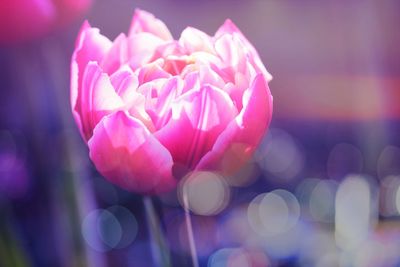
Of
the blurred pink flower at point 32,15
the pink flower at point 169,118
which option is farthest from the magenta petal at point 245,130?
the blurred pink flower at point 32,15

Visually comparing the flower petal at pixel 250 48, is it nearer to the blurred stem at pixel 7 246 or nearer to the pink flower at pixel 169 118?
the pink flower at pixel 169 118

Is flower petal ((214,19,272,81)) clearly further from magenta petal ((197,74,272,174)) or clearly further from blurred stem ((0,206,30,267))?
blurred stem ((0,206,30,267))

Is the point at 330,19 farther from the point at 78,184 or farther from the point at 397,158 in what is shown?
the point at 78,184

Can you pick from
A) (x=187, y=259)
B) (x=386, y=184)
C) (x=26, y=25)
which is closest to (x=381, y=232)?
(x=386, y=184)

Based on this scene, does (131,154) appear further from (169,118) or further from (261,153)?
(261,153)

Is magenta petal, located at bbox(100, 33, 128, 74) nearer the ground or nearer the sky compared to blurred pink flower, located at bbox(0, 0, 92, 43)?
nearer the ground

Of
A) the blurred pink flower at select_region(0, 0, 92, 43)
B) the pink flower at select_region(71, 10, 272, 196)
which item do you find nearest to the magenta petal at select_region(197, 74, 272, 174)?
the pink flower at select_region(71, 10, 272, 196)

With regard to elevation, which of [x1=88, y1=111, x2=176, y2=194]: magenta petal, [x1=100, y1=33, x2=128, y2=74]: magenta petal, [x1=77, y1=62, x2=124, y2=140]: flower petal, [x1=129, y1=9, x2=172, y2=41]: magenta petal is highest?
[x1=129, y1=9, x2=172, y2=41]: magenta petal
